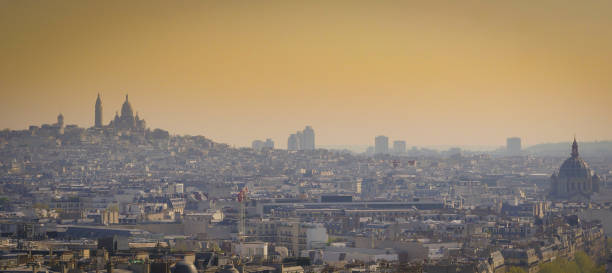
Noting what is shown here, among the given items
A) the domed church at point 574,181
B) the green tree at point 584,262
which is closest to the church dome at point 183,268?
the green tree at point 584,262

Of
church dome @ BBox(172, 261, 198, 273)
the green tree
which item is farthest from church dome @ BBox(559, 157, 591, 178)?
church dome @ BBox(172, 261, 198, 273)

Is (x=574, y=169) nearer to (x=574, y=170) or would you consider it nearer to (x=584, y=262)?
(x=574, y=170)

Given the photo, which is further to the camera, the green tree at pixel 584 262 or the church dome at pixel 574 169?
the church dome at pixel 574 169

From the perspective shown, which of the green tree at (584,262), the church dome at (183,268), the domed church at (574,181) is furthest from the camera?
the domed church at (574,181)

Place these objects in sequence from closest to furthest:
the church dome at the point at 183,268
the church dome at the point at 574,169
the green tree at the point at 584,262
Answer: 1. the church dome at the point at 183,268
2. the green tree at the point at 584,262
3. the church dome at the point at 574,169

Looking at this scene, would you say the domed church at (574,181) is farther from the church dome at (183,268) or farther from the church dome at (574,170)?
the church dome at (183,268)

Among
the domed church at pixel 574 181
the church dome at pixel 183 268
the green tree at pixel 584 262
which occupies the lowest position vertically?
the green tree at pixel 584 262

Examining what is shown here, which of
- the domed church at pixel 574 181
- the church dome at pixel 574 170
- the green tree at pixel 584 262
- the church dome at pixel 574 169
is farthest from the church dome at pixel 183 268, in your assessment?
the church dome at pixel 574 170

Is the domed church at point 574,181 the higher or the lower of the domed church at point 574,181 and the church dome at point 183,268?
the higher

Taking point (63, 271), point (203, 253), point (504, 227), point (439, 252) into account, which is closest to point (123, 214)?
point (504, 227)

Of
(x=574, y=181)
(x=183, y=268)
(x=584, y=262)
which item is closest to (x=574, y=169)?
(x=574, y=181)
